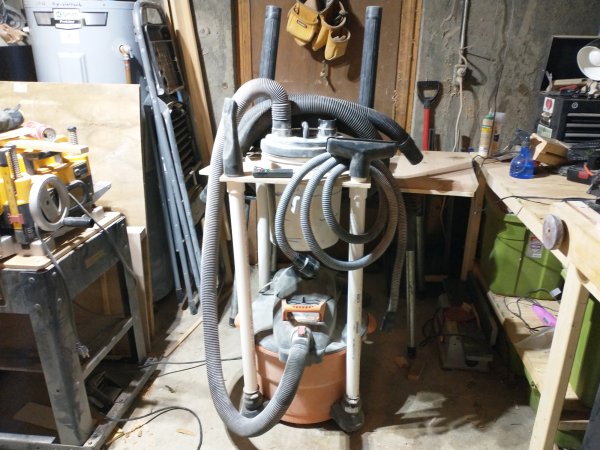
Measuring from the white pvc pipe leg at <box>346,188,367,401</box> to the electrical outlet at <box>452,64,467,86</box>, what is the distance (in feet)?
4.47

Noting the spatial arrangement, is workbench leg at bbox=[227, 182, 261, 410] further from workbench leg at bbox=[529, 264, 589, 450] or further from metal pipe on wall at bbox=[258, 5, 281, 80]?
workbench leg at bbox=[529, 264, 589, 450]

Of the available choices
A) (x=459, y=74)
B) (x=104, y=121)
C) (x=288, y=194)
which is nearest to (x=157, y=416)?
(x=288, y=194)

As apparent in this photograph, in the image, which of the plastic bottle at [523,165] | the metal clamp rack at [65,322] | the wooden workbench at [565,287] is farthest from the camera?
the plastic bottle at [523,165]

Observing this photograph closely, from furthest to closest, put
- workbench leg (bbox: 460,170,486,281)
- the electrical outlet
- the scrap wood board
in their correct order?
the electrical outlet, workbench leg (bbox: 460,170,486,281), the scrap wood board

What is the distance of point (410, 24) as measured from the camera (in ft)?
7.94

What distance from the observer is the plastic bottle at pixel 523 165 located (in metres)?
1.80

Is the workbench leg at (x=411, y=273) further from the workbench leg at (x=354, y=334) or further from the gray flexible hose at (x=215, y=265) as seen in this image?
the gray flexible hose at (x=215, y=265)

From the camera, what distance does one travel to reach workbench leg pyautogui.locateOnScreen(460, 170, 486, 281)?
2.29 meters

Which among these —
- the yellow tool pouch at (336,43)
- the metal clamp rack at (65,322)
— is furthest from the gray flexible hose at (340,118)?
the yellow tool pouch at (336,43)

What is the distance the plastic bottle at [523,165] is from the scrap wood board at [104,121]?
1.60 metres

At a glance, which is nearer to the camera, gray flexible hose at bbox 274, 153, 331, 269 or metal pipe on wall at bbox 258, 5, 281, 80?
gray flexible hose at bbox 274, 153, 331, 269

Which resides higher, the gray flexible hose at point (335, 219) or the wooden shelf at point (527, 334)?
the gray flexible hose at point (335, 219)

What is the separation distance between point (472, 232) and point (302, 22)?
4.59 ft

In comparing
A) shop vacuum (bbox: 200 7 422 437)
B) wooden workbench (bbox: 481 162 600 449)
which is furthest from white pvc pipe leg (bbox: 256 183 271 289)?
wooden workbench (bbox: 481 162 600 449)
